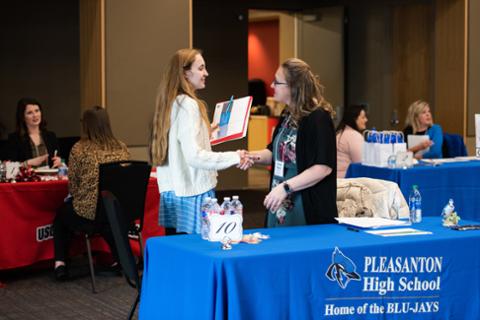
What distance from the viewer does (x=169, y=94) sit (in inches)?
165

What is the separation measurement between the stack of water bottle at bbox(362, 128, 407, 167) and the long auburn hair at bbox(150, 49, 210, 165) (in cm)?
271

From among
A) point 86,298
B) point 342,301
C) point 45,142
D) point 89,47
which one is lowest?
point 86,298

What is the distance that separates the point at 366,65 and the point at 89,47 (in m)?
4.97

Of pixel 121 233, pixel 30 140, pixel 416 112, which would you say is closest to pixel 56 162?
pixel 30 140

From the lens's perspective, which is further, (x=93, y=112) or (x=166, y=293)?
(x=93, y=112)

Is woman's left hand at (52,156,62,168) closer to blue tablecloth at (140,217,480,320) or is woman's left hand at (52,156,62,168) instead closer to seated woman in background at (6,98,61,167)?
seated woman in background at (6,98,61,167)

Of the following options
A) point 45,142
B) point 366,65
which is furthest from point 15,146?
A: point 366,65

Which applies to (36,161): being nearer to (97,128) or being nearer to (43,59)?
(97,128)

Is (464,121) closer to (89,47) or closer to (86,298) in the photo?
(89,47)

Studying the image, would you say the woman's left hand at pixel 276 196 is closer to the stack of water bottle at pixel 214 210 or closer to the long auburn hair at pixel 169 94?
the stack of water bottle at pixel 214 210

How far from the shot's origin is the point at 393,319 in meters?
3.53

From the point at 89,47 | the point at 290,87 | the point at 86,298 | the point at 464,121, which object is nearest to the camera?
the point at 290,87

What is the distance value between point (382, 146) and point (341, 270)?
3.33m

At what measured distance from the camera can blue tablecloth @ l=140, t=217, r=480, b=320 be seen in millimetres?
3188
